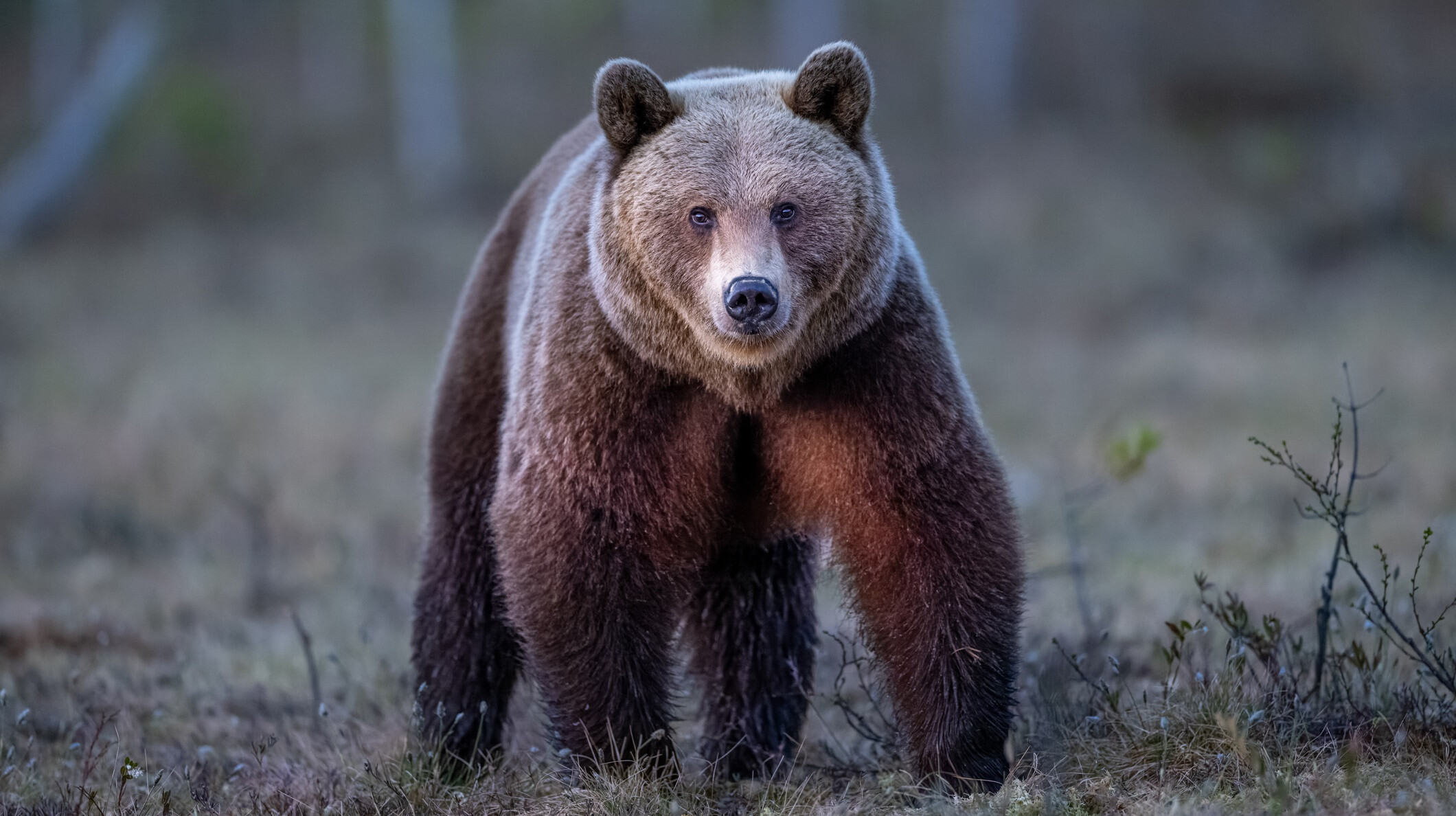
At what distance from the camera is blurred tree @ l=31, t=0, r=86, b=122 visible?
3572 centimetres

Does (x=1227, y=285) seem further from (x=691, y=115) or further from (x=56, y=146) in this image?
(x=56, y=146)

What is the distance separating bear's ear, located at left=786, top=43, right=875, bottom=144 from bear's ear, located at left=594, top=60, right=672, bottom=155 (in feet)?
1.49

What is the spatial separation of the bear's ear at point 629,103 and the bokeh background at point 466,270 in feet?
5.94

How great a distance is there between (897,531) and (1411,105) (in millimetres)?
26234

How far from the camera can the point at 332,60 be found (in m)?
40.1

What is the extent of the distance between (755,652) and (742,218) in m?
2.19

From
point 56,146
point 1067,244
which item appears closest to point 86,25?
point 56,146

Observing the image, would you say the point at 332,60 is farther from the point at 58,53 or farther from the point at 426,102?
the point at 426,102

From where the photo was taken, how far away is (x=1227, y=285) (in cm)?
1983

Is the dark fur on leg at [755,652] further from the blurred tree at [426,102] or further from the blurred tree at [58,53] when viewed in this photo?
the blurred tree at [58,53]

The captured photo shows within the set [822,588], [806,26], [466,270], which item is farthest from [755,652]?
[806,26]

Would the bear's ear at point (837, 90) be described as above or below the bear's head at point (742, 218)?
above

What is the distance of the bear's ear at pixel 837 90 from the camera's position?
180 inches

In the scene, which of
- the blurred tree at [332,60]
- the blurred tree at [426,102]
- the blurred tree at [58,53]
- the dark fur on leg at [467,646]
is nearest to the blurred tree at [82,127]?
the blurred tree at [58,53]
